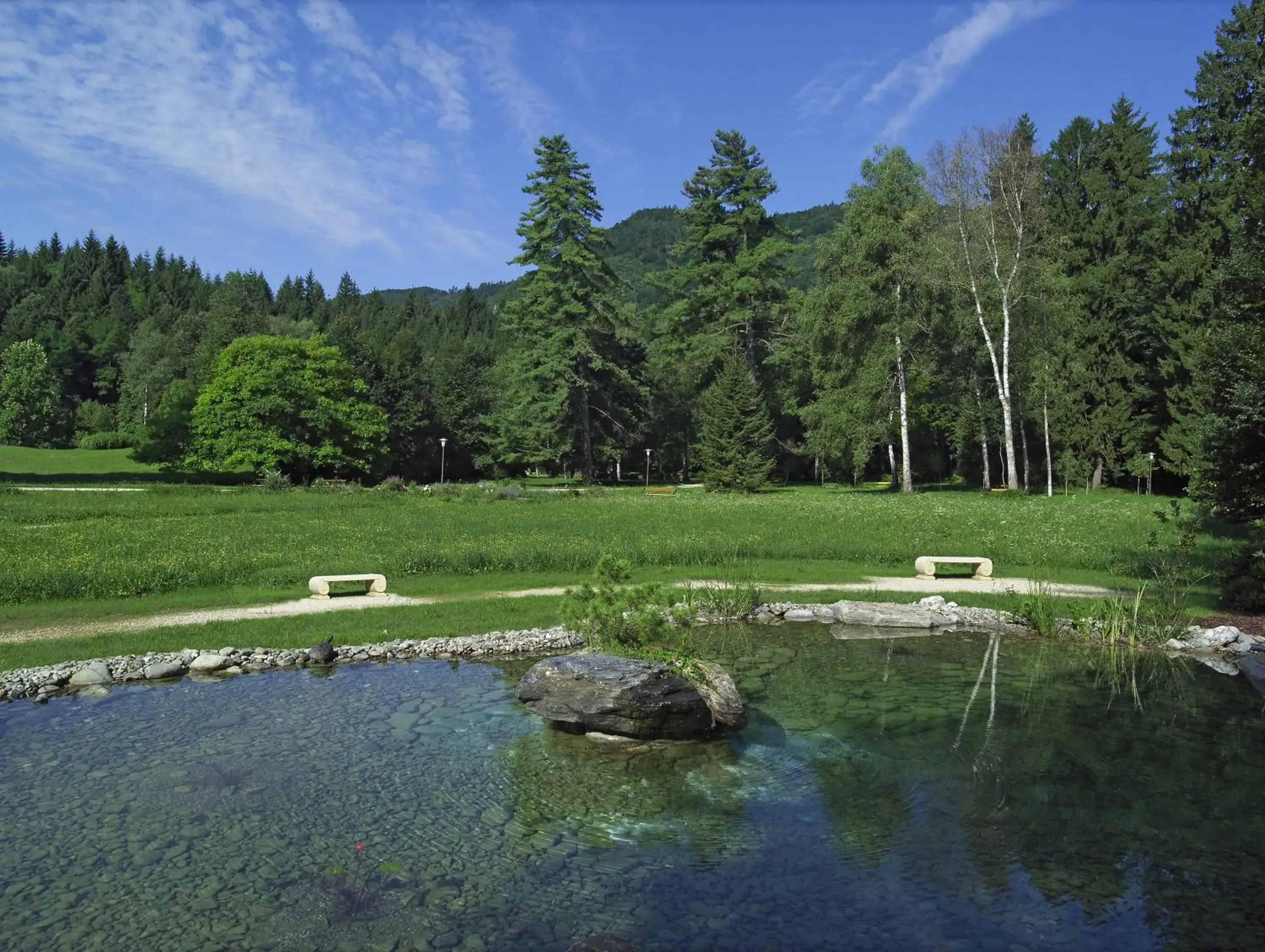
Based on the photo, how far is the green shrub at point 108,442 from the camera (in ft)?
273

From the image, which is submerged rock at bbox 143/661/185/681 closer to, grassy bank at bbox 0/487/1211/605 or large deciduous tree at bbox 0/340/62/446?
grassy bank at bbox 0/487/1211/605

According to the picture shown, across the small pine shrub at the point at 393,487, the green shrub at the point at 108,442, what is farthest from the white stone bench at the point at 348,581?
the green shrub at the point at 108,442

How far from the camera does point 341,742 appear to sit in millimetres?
10203

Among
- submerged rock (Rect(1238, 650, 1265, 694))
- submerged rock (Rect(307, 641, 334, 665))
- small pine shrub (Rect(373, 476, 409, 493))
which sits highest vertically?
small pine shrub (Rect(373, 476, 409, 493))

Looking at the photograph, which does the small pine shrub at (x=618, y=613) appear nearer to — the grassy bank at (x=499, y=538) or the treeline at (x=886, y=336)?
the grassy bank at (x=499, y=538)

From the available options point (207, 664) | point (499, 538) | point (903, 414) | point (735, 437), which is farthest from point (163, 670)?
point (903, 414)

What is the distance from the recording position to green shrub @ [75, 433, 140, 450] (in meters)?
83.3

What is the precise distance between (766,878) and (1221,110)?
53548 mm

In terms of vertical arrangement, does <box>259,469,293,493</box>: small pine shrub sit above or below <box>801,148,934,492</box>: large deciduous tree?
below

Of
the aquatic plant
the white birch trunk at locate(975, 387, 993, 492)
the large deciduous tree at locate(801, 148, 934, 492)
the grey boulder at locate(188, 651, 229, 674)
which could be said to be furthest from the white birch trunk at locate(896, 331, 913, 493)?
the aquatic plant

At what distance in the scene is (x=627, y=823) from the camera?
8219 mm

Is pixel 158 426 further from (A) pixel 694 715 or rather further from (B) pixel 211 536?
(A) pixel 694 715

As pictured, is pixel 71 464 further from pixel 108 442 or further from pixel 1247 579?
pixel 1247 579

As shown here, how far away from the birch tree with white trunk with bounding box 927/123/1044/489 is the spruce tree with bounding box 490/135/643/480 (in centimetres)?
2310
